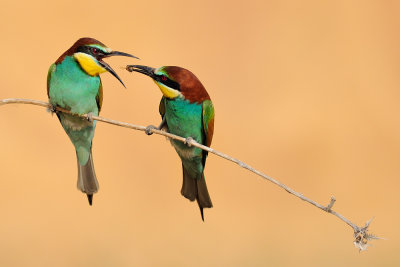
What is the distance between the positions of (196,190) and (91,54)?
22.8 inches

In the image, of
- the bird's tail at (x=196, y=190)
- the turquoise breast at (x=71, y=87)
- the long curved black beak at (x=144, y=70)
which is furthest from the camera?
the bird's tail at (x=196, y=190)

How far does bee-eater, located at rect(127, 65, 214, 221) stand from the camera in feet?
5.44

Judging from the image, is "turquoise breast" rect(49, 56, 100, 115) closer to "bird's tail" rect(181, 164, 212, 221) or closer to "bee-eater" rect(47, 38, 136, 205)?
"bee-eater" rect(47, 38, 136, 205)

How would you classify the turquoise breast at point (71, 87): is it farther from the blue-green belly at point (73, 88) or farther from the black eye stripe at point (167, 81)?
the black eye stripe at point (167, 81)

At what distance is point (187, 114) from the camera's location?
1.77m

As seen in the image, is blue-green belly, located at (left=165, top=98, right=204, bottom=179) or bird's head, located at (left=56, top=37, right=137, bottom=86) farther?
blue-green belly, located at (left=165, top=98, right=204, bottom=179)

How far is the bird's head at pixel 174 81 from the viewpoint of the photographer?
5.41 feet

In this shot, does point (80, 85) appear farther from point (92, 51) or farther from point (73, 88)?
point (92, 51)

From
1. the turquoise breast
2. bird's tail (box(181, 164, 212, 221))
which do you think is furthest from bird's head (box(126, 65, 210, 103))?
bird's tail (box(181, 164, 212, 221))

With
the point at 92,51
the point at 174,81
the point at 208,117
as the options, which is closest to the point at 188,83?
the point at 174,81

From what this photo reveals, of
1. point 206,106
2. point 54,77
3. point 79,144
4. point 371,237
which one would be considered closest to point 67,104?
point 54,77

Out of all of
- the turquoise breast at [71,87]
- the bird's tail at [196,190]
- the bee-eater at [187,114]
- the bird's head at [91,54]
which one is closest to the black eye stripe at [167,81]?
the bee-eater at [187,114]

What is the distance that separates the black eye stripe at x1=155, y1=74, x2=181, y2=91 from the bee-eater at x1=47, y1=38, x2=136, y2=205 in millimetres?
138

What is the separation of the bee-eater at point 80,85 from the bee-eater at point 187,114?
0.13 meters
